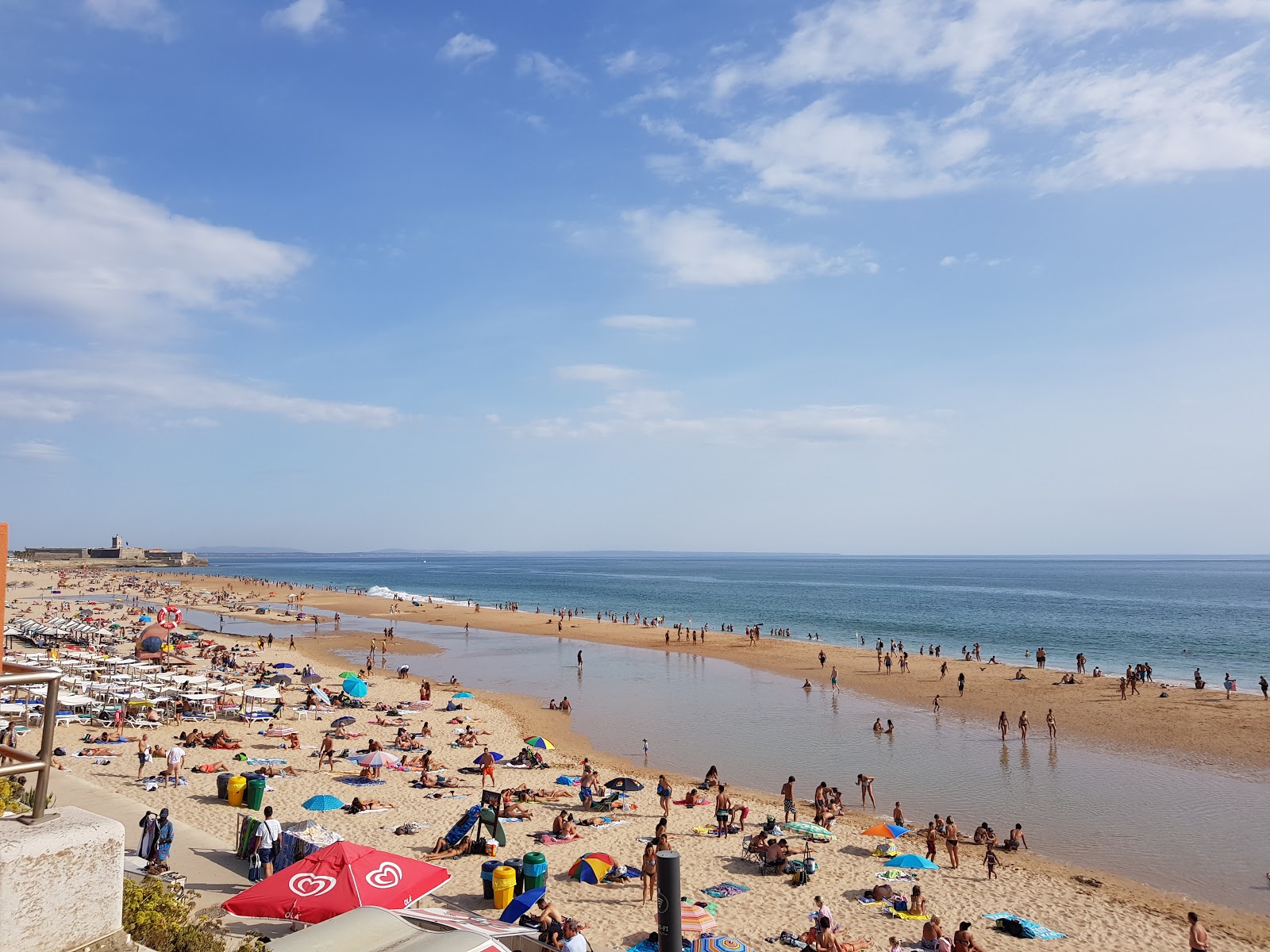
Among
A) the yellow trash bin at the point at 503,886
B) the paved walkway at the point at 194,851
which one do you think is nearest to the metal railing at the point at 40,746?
the paved walkway at the point at 194,851

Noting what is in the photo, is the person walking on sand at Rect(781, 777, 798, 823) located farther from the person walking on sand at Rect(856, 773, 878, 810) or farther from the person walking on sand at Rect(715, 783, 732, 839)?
the person walking on sand at Rect(856, 773, 878, 810)

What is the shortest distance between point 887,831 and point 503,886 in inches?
356

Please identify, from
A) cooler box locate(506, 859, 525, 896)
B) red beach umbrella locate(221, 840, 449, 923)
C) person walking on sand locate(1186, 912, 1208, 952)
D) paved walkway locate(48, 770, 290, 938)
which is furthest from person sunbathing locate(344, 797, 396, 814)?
person walking on sand locate(1186, 912, 1208, 952)

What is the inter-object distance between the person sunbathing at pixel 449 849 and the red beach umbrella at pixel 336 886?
4664mm

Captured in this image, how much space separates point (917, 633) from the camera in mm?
63094

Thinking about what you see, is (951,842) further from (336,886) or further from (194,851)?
(194,851)

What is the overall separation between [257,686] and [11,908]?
30.2 meters

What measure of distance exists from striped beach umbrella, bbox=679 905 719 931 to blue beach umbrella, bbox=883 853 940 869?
5718mm

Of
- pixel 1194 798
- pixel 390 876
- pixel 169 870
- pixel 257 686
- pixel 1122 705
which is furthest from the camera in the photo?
pixel 1122 705

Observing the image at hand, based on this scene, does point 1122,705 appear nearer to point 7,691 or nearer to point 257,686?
point 257,686

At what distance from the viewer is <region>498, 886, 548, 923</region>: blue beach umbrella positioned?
1184cm

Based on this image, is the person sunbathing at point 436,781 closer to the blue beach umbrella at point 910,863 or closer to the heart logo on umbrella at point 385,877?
the heart logo on umbrella at point 385,877

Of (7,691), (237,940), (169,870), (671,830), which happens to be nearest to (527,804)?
(671,830)

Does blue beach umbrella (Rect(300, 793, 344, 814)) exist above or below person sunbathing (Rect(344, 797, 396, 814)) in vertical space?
above
